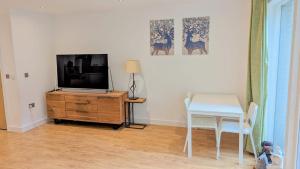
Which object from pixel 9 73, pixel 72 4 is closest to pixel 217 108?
pixel 72 4

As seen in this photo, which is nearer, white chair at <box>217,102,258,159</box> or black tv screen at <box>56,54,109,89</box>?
white chair at <box>217,102,258,159</box>

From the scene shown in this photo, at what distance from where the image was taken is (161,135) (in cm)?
398

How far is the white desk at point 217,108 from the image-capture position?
288 centimetres

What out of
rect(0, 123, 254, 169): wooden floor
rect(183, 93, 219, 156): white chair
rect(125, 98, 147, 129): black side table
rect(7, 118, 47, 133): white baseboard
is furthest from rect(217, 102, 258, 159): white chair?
rect(7, 118, 47, 133): white baseboard

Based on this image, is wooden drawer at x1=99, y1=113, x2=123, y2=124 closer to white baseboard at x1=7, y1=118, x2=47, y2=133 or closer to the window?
white baseboard at x1=7, y1=118, x2=47, y2=133

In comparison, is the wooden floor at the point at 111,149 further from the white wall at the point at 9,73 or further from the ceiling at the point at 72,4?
the ceiling at the point at 72,4

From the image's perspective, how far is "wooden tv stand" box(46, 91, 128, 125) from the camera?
13.9 feet

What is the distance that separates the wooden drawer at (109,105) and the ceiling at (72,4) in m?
1.72

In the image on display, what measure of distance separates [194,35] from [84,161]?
9.10 ft

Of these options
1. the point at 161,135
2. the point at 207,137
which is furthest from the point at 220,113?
the point at 161,135

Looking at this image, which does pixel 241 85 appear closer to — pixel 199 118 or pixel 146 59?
pixel 199 118

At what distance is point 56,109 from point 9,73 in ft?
3.56

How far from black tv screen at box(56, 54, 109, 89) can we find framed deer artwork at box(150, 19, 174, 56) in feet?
3.24

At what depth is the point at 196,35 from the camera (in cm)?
407
